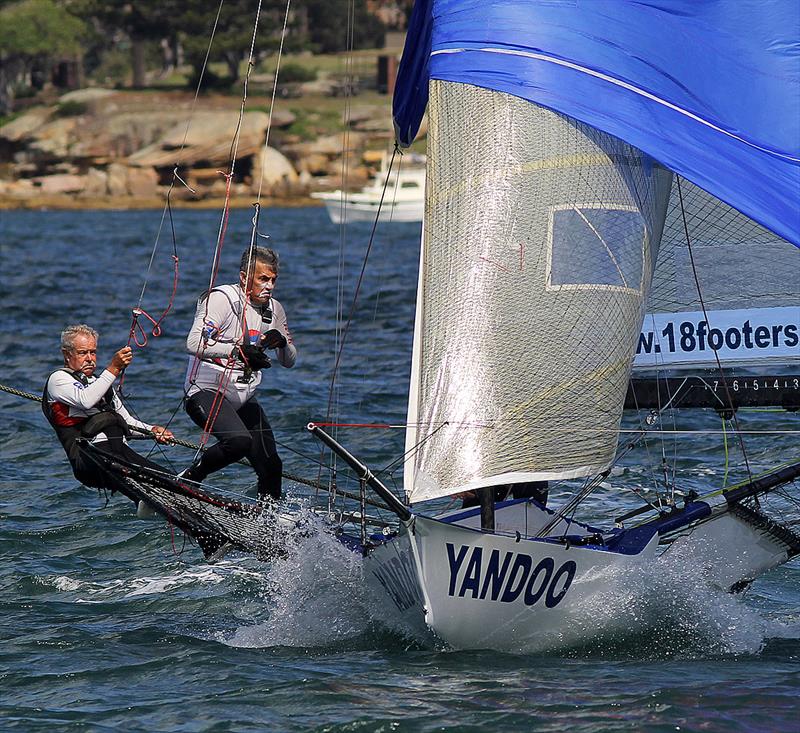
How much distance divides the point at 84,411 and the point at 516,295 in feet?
8.30

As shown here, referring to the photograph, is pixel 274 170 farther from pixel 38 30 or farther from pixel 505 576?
pixel 505 576

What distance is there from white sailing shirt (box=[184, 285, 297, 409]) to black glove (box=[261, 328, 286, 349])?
0.06 metres

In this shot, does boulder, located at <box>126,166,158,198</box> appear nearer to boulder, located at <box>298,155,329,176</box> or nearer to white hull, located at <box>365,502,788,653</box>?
boulder, located at <box>298,155,329,176</box>

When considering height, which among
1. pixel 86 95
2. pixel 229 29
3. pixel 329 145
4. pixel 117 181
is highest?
pixel 229 29

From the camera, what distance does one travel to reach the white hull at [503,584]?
22.3 feet

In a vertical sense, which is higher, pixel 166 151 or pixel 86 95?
pixel 86 95

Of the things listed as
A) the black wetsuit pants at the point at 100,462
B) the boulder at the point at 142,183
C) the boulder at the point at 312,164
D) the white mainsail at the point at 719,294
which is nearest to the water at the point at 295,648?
the black wetsuit pants at the point at 100,462

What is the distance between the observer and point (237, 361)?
8.17 m

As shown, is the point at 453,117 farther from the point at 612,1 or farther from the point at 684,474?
the point at 684,474

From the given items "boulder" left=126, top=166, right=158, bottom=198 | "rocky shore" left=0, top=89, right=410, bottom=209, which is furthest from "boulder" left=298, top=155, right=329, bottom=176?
"boulder" left=126, top=166, right=158, bottom=198

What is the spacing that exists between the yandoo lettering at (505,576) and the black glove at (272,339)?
173 centimetres

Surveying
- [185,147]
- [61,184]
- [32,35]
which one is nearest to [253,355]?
[185,147]

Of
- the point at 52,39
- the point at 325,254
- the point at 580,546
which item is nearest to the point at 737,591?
the point at 580,546

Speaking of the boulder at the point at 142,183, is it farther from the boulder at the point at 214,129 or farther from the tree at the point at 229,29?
the tree at the point at 229,29
